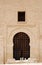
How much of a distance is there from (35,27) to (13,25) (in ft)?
5.07

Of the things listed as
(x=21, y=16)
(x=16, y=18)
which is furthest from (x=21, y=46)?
(x=21, y=16)

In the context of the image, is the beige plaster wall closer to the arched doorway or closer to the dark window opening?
the dark window opening

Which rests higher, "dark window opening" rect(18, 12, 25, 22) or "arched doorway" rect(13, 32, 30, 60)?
"dark window opening" rect(18, 12, 25, 22)

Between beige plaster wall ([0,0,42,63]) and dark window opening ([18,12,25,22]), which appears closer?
beige plaster wall ([0,0,42,63])

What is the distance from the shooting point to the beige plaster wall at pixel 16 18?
12625 mm

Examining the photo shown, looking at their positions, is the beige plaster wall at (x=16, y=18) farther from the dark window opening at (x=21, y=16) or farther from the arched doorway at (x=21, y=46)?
the arched doorway at (x=21, y=46)

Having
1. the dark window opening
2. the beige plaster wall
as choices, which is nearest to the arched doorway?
the beige plaster wall

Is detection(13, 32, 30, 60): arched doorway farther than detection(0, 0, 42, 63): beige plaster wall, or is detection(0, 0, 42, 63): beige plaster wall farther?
detection(13, 32, 30, 60): arched doorway

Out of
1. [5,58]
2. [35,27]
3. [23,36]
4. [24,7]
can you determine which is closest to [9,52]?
[5,58]

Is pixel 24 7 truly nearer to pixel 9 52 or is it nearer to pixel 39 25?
pixel 39 25

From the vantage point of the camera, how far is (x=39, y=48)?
12.6 metres

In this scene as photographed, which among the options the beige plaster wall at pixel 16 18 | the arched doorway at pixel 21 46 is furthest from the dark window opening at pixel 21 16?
the arched doorway at pixel 21 46

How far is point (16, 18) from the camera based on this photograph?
12.7m

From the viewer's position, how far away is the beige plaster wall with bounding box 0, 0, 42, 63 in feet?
41.4
